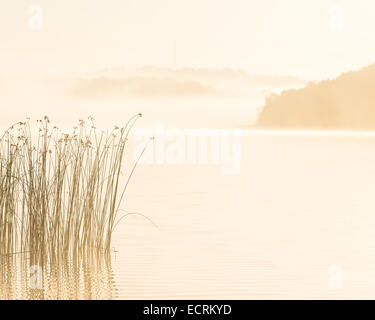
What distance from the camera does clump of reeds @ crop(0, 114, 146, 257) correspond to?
505 centimetres

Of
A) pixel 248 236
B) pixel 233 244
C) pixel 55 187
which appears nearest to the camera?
pixel 55 187

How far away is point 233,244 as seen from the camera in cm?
670

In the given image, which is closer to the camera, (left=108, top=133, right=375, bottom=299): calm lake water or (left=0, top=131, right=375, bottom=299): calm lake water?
(left=0, top=131, right=375, bottom=299): calm lake water

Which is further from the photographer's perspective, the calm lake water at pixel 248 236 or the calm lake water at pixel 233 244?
the calm lake water at pixel 248 236

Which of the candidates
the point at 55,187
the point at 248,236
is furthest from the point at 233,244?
the point at 55,187

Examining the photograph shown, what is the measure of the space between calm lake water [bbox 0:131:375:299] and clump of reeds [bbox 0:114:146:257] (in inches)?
7.6

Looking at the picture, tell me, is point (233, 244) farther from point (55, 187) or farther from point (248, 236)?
point (55, 187)

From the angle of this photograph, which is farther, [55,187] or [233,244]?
[233,244]

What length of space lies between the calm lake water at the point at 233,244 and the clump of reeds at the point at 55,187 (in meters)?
0.19

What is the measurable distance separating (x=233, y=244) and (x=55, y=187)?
211 centimetres

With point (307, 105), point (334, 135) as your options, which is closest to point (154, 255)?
point (307, 105)

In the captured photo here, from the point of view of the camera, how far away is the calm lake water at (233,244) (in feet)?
16.8
